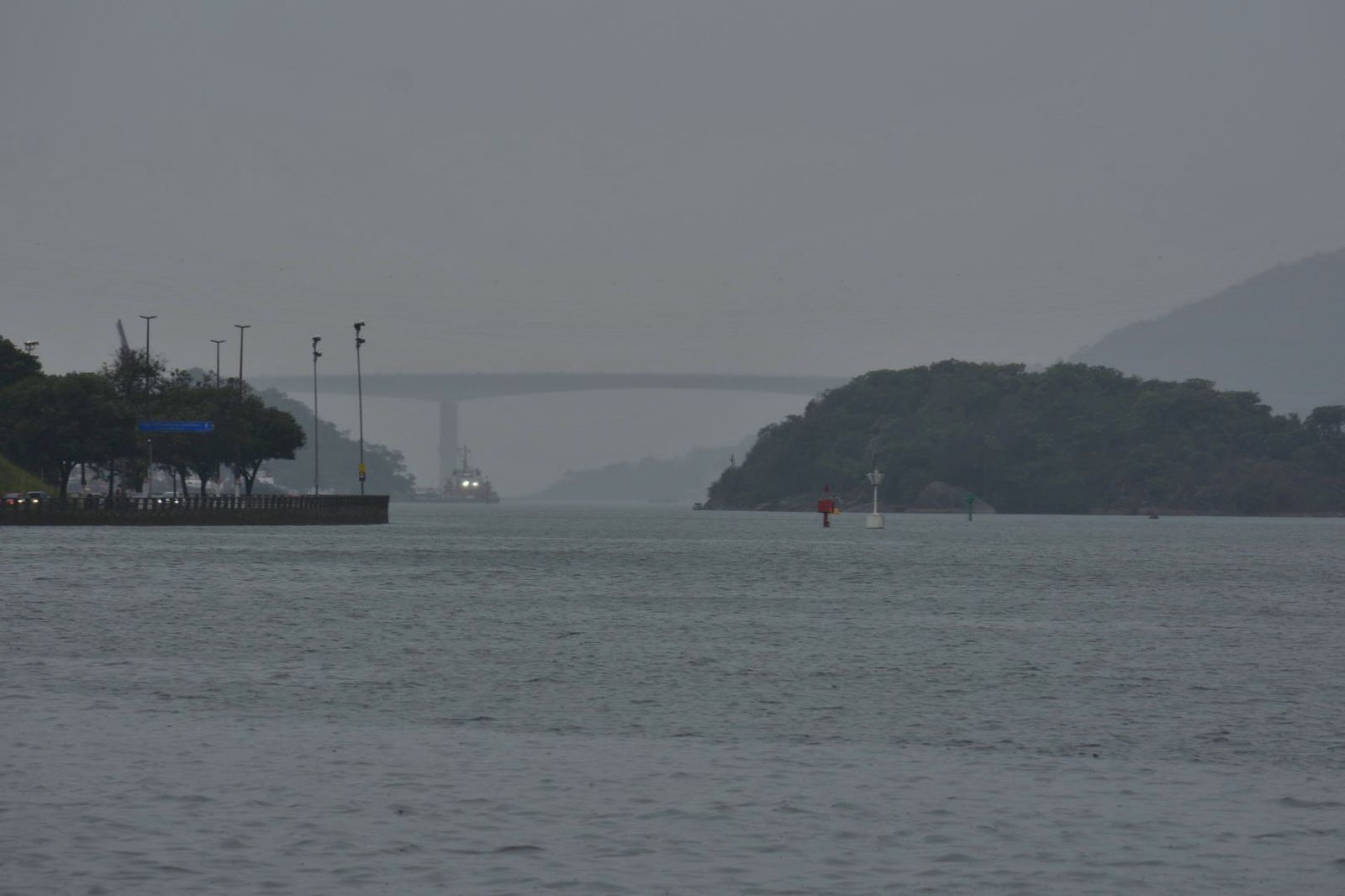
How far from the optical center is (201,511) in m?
146

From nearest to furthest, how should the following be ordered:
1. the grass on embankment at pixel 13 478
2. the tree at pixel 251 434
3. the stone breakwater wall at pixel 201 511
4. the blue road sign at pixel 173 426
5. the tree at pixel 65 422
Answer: the stone breakwater wall at pixel 201 511
the tree at pixel 65 422
the blue road sign at pixel 173 426
the grass on embankment at pixel 13 478
the tree at pixel 251 434

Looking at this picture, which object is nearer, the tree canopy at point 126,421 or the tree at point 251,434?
the tree canopy at point 126,421

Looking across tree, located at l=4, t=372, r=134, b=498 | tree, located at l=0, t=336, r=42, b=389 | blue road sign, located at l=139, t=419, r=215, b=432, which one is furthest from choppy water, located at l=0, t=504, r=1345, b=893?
tree, located at l=0, t=336, r=42, b=389

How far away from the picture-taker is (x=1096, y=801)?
18.7m

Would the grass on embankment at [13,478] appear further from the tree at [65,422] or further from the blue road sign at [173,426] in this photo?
the blue road sign at [173,426]

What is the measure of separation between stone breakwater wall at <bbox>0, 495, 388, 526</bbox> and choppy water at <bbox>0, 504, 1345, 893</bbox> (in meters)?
82.8

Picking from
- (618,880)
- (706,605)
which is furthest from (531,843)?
(706,605)

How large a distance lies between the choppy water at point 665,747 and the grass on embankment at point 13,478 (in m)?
99.8

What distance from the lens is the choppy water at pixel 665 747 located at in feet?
50.9

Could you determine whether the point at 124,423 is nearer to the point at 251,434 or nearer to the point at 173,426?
the point at 173,426

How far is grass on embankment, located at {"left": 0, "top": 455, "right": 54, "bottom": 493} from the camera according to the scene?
5709 inches

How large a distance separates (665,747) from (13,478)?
5387 inches

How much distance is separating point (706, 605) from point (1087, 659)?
65.2 ft

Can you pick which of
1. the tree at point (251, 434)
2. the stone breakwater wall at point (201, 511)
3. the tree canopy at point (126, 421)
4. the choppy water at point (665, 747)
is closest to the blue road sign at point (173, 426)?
the tree canopy at point (126, 421)
